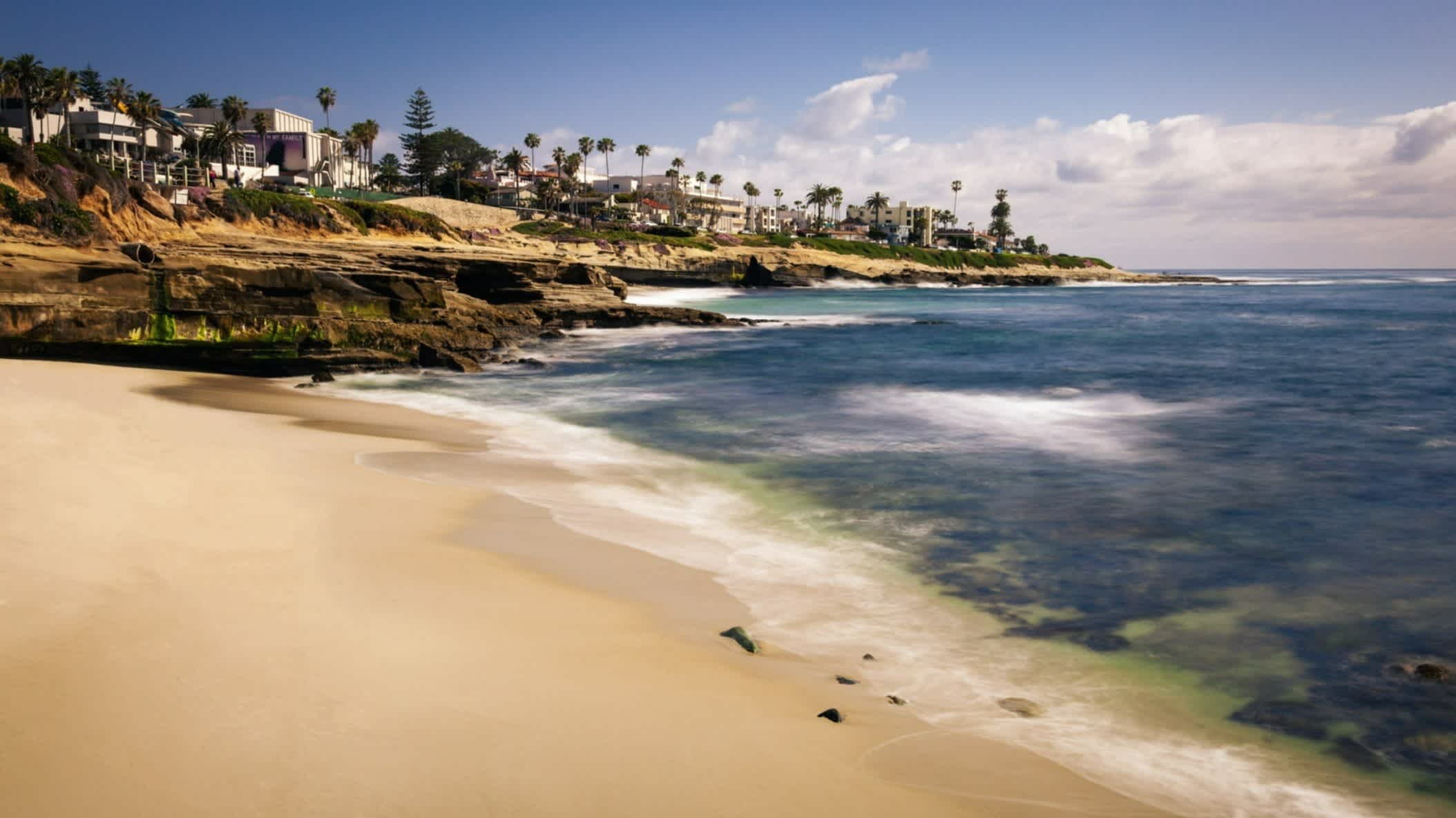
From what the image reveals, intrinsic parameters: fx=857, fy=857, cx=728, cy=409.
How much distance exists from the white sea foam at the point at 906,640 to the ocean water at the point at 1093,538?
0.03 m

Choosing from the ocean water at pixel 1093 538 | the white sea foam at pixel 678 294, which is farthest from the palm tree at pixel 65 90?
the ocean water at pixel 1093 538

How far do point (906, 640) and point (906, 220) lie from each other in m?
188

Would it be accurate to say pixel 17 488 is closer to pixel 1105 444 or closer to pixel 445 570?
pixel 445 570

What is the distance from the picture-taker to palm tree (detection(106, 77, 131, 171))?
231 feet

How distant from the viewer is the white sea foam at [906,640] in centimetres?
533

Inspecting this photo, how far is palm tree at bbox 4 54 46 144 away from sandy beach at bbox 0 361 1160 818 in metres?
71.6

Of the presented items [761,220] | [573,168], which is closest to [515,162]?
[573,168]

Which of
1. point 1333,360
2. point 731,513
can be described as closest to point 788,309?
point 1333,360

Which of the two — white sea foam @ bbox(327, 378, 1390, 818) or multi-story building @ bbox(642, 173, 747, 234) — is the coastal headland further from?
multi-story building @ bbox(642, 173, 747, 234)

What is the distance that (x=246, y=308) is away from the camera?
21875mm

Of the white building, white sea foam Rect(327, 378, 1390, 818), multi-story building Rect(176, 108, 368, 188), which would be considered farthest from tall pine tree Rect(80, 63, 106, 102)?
white sea foam Rect(327, 378, 1390, 818)

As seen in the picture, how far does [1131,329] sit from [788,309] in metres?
22.5

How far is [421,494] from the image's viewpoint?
1047cm

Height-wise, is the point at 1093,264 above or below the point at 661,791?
above
